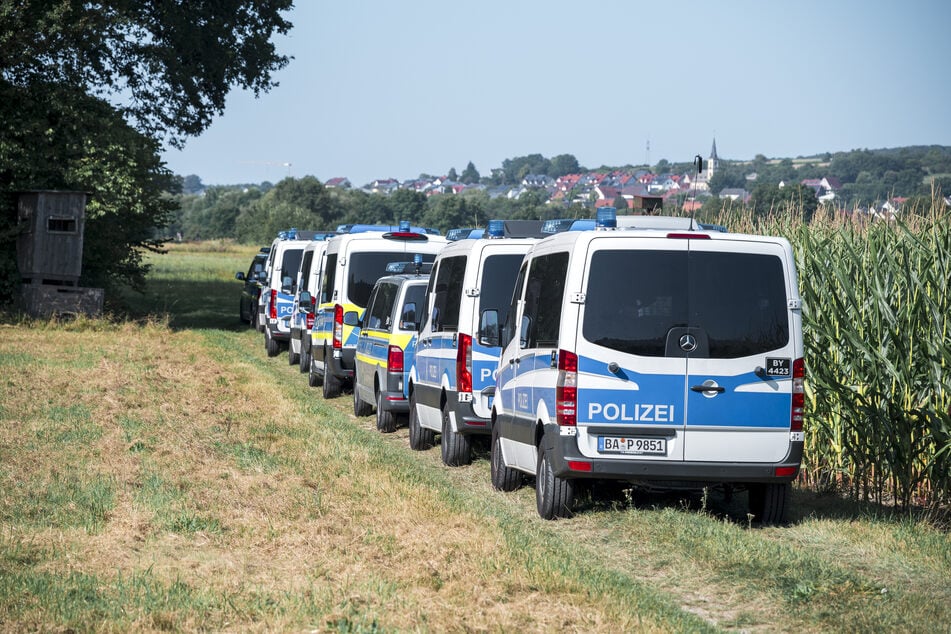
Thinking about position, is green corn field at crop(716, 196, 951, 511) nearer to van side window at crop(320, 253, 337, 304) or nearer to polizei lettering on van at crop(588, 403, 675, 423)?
polizei lettering on van at crop(588, 403, 675, 423)

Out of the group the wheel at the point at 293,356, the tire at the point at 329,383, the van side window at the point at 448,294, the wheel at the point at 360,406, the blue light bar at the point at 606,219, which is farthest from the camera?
the wheel at the point at 293,356

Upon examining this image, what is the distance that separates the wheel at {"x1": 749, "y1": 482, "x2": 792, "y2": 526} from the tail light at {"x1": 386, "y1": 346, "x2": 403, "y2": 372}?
612 centimetres

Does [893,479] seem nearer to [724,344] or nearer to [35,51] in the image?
[724,344]

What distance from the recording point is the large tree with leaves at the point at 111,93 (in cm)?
3134

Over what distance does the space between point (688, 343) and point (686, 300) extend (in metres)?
0.31

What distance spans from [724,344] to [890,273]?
252 centimetres

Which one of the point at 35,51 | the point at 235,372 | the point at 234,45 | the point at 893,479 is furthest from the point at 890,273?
the point at 234,45

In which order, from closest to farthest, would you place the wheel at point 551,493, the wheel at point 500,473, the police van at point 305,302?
the wheel at point 551,493, the wheel at point 500,473, the police van at point 305,302

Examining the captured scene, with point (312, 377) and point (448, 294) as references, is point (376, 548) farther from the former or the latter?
point (312, 377)

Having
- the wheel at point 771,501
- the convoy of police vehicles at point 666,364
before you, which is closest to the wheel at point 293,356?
the convoy of police vehicles at point 666,364

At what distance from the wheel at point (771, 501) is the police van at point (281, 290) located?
17122mm

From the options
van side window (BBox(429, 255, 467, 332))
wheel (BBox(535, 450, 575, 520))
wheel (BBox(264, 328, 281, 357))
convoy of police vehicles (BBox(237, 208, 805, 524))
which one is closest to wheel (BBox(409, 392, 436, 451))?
van side window (BBox(429, 255, 467, 332))

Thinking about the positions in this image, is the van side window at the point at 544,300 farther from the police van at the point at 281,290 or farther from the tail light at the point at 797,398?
the police van at the point at 281,290

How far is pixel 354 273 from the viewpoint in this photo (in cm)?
1939
